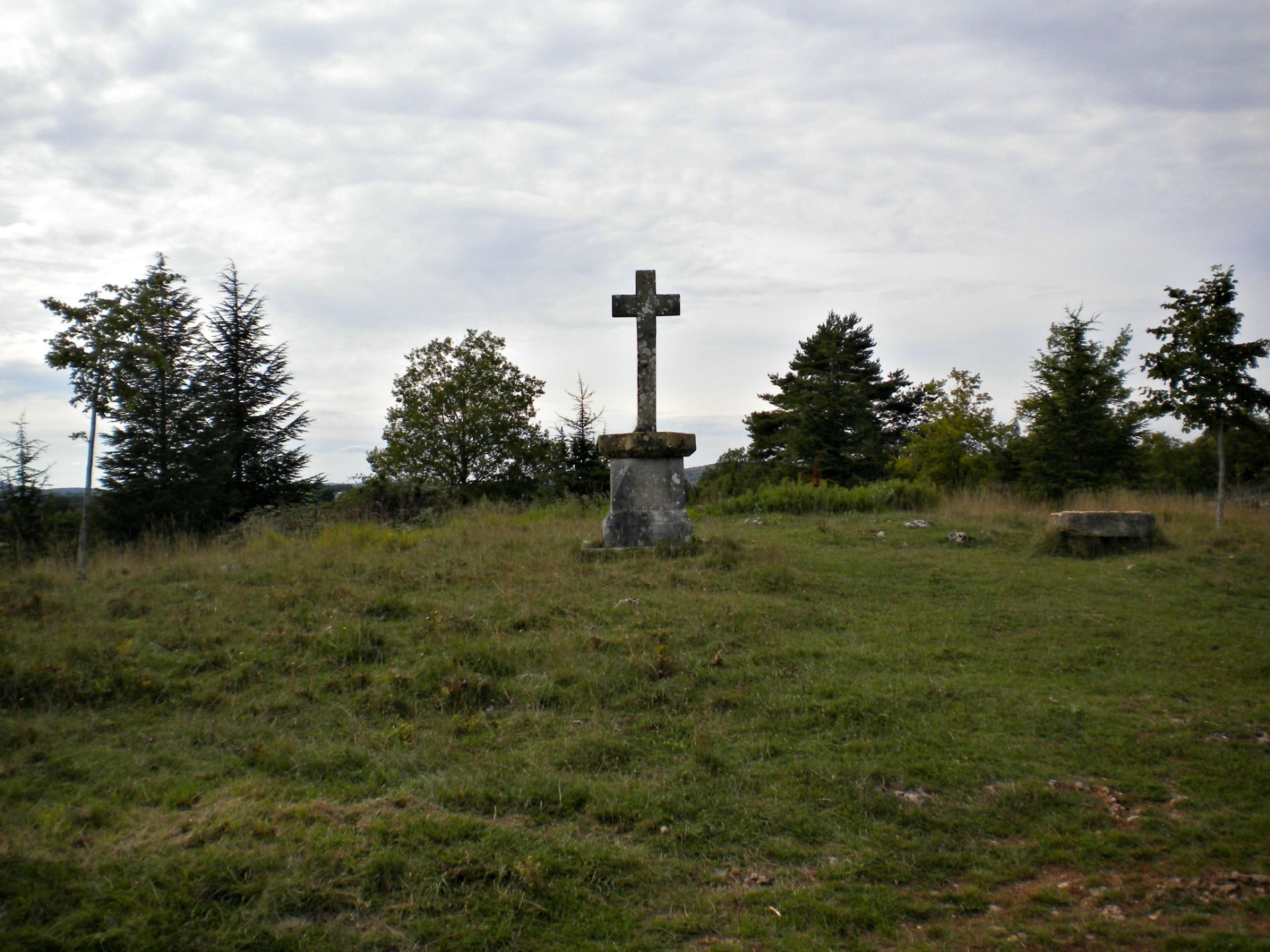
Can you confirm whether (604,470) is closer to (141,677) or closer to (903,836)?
(141,677)

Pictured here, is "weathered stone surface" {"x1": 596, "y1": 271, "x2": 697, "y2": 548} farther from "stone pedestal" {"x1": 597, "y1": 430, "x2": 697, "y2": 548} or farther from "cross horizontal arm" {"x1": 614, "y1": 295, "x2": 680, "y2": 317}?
"cross horizontal arm" {"x1": 614, "y1": 295, "x2": 680, "y2": 317}

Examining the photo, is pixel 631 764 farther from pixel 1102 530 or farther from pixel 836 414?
pixel 836 414

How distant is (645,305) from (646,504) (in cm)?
281

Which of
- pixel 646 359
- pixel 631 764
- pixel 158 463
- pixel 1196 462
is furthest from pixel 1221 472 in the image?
pixel 1196 462

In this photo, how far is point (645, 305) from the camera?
11562 mm

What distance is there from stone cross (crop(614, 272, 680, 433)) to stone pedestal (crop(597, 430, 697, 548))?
0.64 meters

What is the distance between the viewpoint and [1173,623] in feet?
25.7

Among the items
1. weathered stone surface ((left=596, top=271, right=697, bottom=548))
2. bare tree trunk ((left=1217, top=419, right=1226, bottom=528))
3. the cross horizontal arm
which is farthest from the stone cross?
bare tree trunk ((left=1217, top=419, right=1226, bottom=528))

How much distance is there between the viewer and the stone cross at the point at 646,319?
447 inches

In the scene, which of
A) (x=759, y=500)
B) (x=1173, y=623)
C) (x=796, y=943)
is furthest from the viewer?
(x=759, y=500)

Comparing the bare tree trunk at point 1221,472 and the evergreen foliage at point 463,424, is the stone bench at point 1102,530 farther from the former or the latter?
the evergreen foliage at point 463,424

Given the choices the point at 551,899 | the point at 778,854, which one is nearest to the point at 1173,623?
the point at 778,854

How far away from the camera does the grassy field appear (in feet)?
10.7

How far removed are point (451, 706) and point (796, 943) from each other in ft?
10.4
